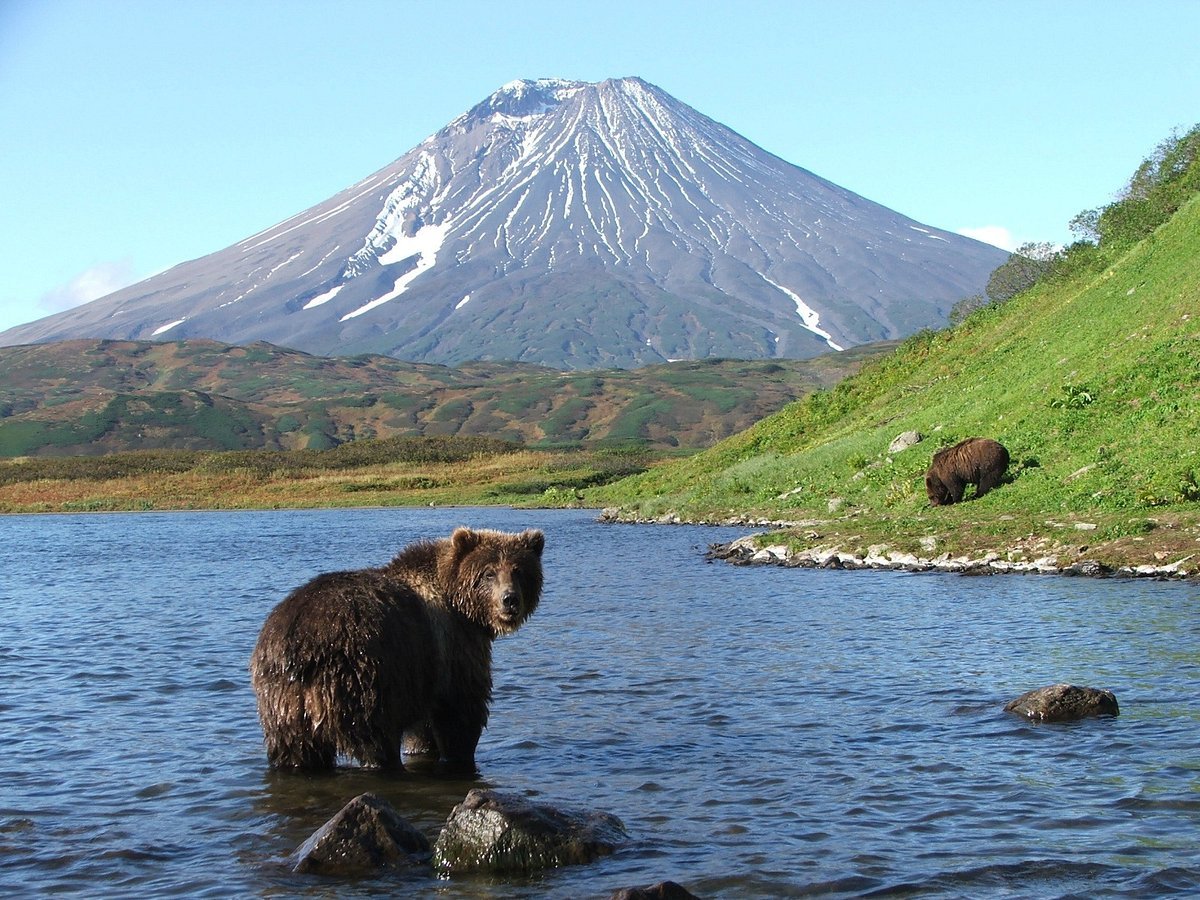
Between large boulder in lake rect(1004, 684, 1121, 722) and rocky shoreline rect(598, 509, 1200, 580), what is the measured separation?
1007cm

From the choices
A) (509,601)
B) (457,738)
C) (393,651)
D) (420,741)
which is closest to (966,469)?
(420,741)

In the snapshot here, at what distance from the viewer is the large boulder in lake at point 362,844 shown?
912 centimetres

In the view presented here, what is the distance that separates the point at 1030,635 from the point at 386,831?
462 inches

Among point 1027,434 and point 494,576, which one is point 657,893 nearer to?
point 494,576

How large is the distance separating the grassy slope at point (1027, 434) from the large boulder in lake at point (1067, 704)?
440 inches

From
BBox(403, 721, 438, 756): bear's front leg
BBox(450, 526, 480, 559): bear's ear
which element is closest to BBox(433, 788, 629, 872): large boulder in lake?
BBox(403, 721, 438, 756): bear's front leg

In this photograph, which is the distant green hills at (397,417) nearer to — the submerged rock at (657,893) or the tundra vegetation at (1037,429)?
the tundra vegetation at (1037,429)

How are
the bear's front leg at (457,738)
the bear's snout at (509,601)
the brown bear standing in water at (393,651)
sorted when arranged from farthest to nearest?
the bear's front leg at (457,738)
the bear's snout at (509,601)
the brown bear standing in water at (393,651)

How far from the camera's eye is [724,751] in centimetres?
1252

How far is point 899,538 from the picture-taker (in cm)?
2966

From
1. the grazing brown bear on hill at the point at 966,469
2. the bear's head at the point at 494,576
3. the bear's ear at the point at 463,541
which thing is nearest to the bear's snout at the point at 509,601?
the bear's head at the point at 494,576

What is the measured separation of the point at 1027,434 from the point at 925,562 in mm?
8549

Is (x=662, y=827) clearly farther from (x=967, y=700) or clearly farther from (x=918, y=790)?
(x=967, y=700)

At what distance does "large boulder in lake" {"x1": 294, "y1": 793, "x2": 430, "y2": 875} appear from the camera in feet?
29.9
